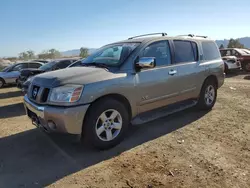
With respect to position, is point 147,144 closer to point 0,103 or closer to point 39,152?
point 39,152

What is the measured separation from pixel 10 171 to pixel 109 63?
2398 mm

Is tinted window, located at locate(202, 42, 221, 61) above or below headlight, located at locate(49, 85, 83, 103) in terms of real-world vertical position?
above

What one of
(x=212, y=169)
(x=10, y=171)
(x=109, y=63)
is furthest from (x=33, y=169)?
(x=212, y=169)

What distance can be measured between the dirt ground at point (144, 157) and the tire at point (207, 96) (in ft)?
1.94

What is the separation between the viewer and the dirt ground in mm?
3312

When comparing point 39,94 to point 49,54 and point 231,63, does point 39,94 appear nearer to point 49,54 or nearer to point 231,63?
point 231,63

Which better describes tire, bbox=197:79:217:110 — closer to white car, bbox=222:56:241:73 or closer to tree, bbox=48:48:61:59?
white car, bbox=222:56:241:73

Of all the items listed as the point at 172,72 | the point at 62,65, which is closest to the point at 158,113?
the point at 172,72

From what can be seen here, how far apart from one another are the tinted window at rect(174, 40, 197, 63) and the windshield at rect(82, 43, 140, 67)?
3.50ft

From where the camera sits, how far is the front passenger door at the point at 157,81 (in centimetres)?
468

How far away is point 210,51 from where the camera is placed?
21.6 feet

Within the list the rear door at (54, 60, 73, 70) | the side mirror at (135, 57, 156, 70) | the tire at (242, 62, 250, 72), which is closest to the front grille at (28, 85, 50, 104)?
the side mirror at (135, 57, 156, 70)

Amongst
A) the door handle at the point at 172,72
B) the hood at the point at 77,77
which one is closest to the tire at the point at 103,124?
the hood at the point at 77,77

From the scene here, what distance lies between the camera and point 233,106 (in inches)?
277
